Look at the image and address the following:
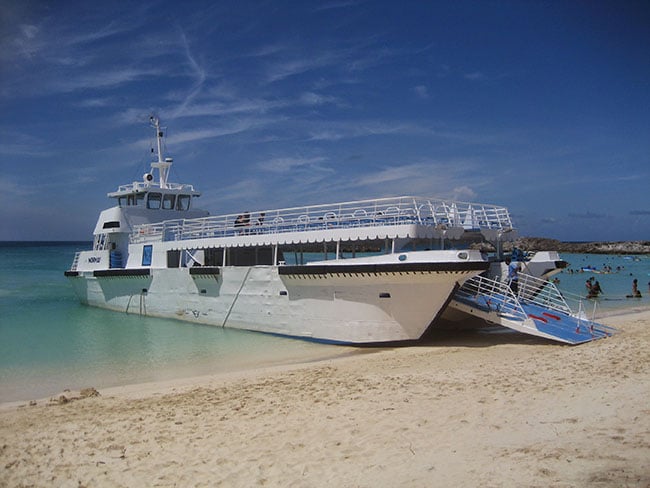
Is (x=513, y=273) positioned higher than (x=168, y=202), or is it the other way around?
(x=168, y=202)

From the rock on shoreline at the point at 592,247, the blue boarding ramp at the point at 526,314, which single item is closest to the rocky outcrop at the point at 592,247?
the rock on shoreline at the point at 592,247

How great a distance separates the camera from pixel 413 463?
6.14 metres

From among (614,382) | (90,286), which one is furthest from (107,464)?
(90,286)

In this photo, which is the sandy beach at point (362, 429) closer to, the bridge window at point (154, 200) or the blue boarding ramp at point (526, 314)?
the blue boarding ramp at point (526, 314)

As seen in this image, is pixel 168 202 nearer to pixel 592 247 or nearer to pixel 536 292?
pixel 536 292

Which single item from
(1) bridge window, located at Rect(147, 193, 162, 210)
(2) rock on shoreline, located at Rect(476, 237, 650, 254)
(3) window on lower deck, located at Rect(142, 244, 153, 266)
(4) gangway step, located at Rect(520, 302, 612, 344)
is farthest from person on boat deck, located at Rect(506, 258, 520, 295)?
(2) rock on shoreline, located at Rect(476, 237, 650, 254)

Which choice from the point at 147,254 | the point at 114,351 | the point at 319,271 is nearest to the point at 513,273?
the point at 319,271

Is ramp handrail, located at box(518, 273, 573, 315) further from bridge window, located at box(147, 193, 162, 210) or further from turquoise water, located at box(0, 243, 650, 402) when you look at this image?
bridge window, located at box(147, 193, 162, 210)

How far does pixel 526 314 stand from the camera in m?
14.3

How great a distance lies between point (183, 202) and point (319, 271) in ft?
43.2

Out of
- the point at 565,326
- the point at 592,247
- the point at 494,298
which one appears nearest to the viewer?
the point at 565,326

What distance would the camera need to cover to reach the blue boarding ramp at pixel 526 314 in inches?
547

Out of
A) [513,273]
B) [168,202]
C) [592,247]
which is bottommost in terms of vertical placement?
[513,273]

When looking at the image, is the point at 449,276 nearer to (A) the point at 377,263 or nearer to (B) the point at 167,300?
(A) the point at 377,263
